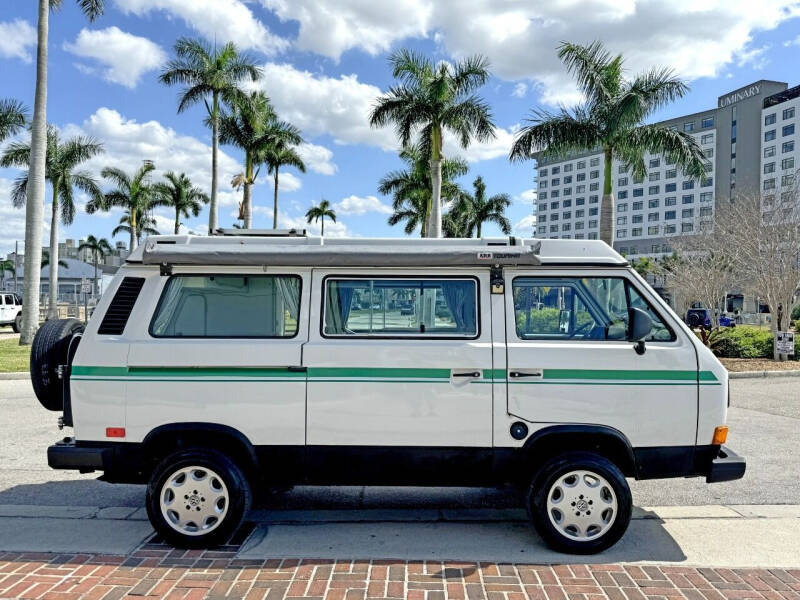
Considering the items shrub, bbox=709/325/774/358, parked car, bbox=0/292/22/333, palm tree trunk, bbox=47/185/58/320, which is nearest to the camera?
shrub, bbox=709/325/774/358

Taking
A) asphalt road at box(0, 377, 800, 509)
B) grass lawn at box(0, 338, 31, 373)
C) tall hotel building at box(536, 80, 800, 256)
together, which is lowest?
asphalt road at box(0, 377, 800, 509)

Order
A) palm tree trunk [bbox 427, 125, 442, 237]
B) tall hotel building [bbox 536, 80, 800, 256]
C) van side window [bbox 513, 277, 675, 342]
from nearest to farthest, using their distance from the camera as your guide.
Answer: van side window [bbox 513, 277, 675, 342], palm tree trunk [bbox 427, 125, 442, 237], tall hotel building [bbox 536, 80, 800, 256]

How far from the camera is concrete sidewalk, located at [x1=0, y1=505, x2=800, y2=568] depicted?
4230 millimetres

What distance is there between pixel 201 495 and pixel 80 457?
0.88 meters

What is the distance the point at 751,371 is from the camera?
15.2 meters

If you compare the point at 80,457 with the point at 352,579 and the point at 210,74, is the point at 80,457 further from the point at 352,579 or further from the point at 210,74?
the point at 210,74

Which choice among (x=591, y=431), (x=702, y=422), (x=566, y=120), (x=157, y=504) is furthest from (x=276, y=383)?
(x=566, y=120)

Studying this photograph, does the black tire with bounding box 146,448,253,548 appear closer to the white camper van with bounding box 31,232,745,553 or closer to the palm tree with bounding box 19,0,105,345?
the white camper van with bounding box 31,232,745,553

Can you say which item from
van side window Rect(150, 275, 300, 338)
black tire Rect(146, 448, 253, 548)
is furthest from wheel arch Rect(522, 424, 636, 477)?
black tire Rect(146, 448, 253, 548)

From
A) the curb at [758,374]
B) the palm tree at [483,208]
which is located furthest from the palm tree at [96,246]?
the curb at [758,374]

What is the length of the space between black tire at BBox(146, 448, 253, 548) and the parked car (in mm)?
27402

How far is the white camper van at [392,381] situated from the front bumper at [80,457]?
0.01 metres

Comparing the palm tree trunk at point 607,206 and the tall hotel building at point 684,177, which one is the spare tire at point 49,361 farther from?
the tall hotel building at point 684,177

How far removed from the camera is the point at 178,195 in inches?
1889
